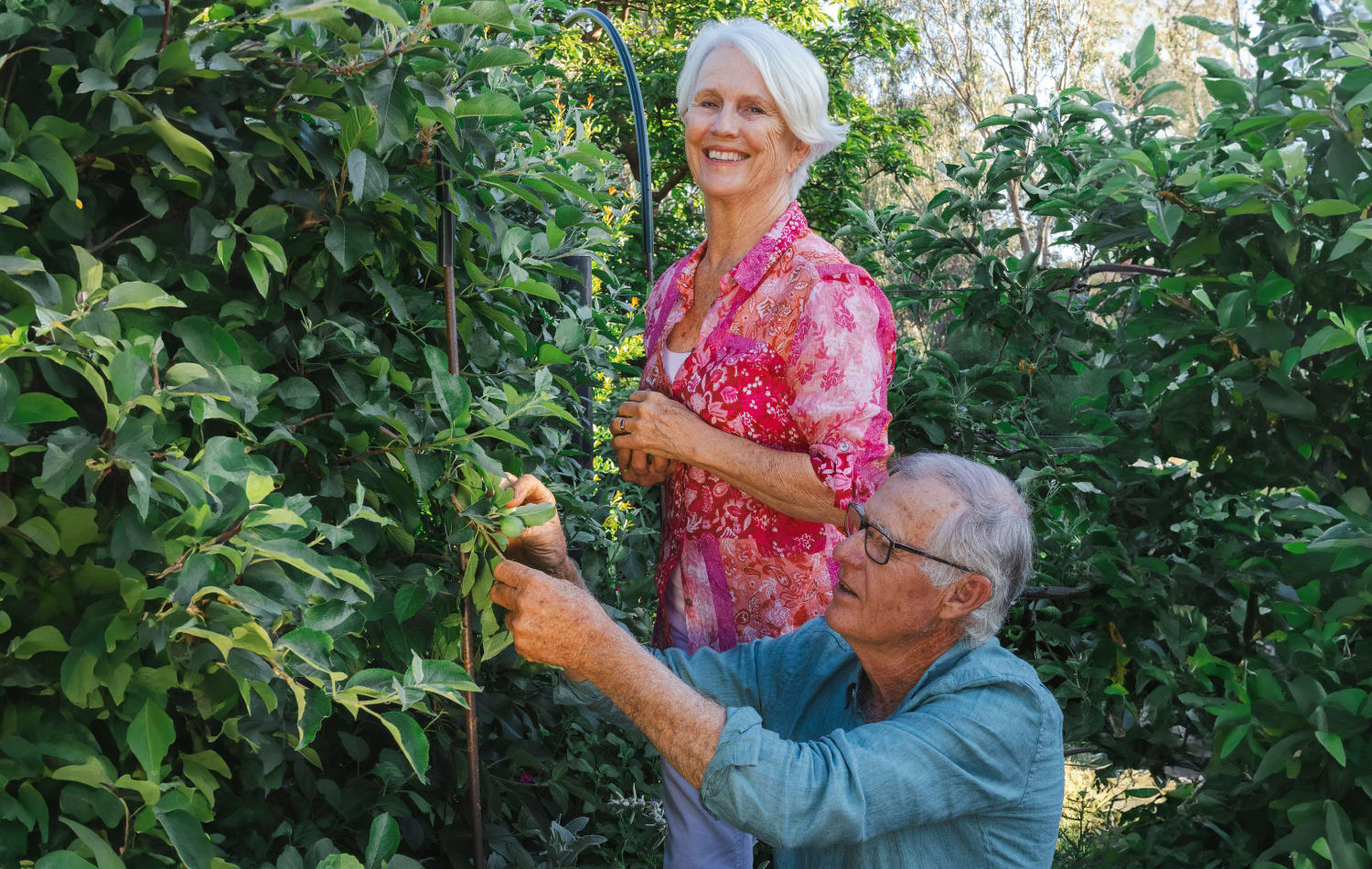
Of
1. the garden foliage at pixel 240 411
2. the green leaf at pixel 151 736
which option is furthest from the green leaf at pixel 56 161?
the green leaf at pixel 151 736

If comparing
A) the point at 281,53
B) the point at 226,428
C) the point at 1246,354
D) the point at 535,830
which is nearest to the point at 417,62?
the point at 281,53

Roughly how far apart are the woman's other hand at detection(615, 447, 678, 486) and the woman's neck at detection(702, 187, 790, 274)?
395mm

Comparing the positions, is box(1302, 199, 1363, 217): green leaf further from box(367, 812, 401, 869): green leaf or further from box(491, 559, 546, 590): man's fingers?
box(367, 812, 401, 869): green leaf

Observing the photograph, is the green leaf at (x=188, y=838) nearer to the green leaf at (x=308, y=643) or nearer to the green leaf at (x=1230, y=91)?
the green leaf at (x=308, y=643)

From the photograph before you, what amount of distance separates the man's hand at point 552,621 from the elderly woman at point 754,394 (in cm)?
50

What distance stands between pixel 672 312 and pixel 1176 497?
130cm

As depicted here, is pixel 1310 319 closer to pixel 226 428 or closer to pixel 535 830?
pixel 535 830

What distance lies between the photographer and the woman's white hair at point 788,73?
2229 millimetres

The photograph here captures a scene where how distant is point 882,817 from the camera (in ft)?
5.18

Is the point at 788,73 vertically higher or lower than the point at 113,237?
higher

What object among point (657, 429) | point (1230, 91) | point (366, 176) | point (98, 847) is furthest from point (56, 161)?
point (1230, 91)

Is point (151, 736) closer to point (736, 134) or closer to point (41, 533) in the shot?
point (41, 533)

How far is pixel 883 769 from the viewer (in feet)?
5.18

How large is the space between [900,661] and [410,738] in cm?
76
